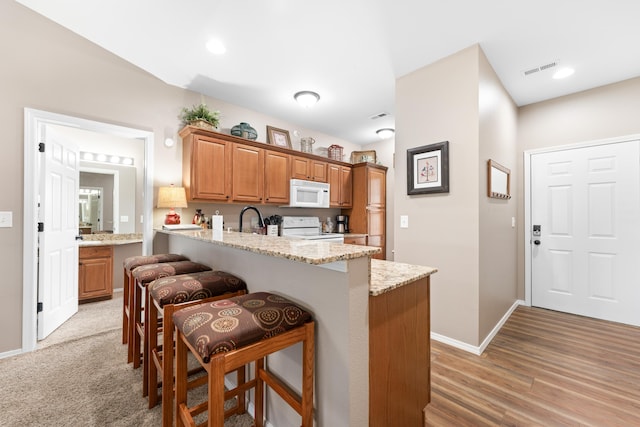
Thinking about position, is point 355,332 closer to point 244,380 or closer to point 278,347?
point 278,347

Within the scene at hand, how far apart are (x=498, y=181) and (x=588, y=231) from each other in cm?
145

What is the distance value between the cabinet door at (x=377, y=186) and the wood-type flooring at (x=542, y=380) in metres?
2.69

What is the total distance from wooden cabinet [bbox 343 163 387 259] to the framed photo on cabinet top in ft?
4.51

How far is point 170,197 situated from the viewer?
2791 mm

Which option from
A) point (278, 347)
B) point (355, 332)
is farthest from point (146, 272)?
point (355, 332)

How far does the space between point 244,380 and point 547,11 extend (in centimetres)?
333

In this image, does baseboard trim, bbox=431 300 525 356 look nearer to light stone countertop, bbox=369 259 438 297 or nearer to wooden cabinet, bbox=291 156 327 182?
light stone countertop, bbox=369 259 438 297

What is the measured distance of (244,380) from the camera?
1553mm

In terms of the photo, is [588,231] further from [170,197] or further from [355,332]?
[170,197]

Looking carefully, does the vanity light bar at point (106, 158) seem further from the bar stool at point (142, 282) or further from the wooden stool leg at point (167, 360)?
the wooden stool leg at point (167, 360)

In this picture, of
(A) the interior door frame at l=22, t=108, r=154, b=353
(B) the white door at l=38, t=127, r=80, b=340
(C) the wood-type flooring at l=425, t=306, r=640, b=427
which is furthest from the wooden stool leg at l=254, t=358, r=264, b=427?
(B) the white door at l=38, t=127, r=80, b=340

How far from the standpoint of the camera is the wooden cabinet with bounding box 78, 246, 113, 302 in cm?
347

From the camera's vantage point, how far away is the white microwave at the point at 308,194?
3824mm

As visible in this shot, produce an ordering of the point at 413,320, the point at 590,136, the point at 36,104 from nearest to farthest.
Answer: the point at 413,320 < the point at 36,104 < the point at 590,136
